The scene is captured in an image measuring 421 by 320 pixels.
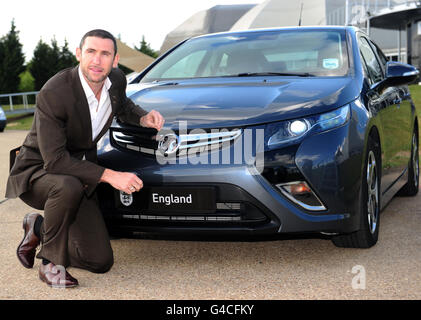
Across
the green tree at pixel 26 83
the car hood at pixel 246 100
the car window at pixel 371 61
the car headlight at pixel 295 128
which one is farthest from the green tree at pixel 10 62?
the car headlight at pixel 295 128

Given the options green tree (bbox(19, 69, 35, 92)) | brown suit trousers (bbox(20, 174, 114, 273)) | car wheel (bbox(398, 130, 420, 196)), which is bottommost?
green tree (bbox(19, 69, 35, 92))

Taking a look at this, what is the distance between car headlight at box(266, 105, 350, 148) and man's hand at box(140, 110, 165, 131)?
61 centimetres

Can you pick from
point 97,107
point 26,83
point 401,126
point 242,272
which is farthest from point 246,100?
point 26,83

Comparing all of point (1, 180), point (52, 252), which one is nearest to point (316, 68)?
point (52, 252)

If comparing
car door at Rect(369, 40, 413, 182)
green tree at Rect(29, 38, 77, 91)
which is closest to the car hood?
car door at Rect(369, 40, 413, 182)

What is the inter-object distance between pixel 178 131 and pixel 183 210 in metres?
0.44

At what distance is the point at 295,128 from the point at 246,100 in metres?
0.38

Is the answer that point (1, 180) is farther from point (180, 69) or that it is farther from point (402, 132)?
point (402, 132)

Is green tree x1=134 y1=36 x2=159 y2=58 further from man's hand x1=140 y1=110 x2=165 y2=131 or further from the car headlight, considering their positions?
the car headlight

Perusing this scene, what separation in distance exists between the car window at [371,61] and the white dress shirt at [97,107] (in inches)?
74.7

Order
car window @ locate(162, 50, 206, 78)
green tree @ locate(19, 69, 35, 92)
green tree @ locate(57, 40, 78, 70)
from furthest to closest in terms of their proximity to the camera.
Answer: green tree @ locate(57, 40, 78, 70) < green tree @ locate(19, 69, 35, 92) < car window @ locate(162, 50, 206, 78)

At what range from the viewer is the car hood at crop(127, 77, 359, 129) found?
12.0 ft

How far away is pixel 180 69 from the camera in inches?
202

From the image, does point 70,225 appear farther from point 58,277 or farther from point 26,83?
point 26,83
